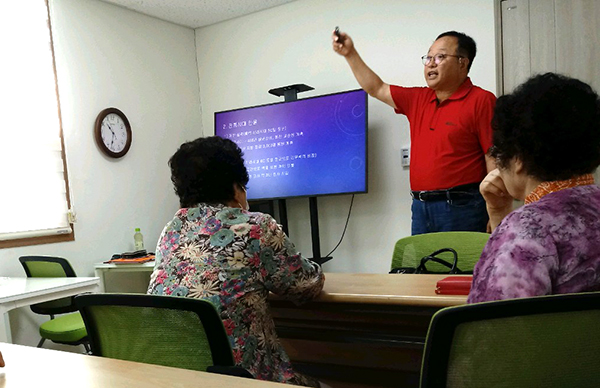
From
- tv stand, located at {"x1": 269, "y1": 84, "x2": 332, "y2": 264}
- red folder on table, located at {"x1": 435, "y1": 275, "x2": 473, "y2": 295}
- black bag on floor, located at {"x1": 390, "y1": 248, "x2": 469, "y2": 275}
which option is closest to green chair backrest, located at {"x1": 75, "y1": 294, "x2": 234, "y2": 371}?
red folder on table, located at {"x1": 435, "y1": 275, "x2": 473, "y2": 295}

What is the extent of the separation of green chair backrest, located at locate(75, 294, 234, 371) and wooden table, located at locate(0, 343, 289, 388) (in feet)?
0.53

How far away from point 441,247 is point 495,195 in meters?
0.67

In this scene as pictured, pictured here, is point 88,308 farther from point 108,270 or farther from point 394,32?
point 394,32

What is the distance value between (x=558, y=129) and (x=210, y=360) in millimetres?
884

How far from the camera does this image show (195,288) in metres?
1.36

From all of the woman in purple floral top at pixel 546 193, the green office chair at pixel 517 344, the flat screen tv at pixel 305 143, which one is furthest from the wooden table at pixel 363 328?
the flat screen tv at pixel 305 143

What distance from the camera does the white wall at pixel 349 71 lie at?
12.1 ft

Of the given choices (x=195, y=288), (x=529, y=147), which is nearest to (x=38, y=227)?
(x=195, y=288)

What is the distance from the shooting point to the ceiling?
4109 mm

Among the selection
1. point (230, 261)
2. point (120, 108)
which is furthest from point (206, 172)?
point (120, 108)

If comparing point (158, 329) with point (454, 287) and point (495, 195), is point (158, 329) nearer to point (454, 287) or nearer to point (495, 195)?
point (454, 287)

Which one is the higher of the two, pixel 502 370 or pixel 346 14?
pixel 346 14

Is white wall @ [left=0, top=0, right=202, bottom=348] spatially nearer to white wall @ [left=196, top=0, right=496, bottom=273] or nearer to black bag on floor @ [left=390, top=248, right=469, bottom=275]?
white wall @ [left=196, top=0, right=496, bottom=273]

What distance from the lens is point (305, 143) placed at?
12.8ft
